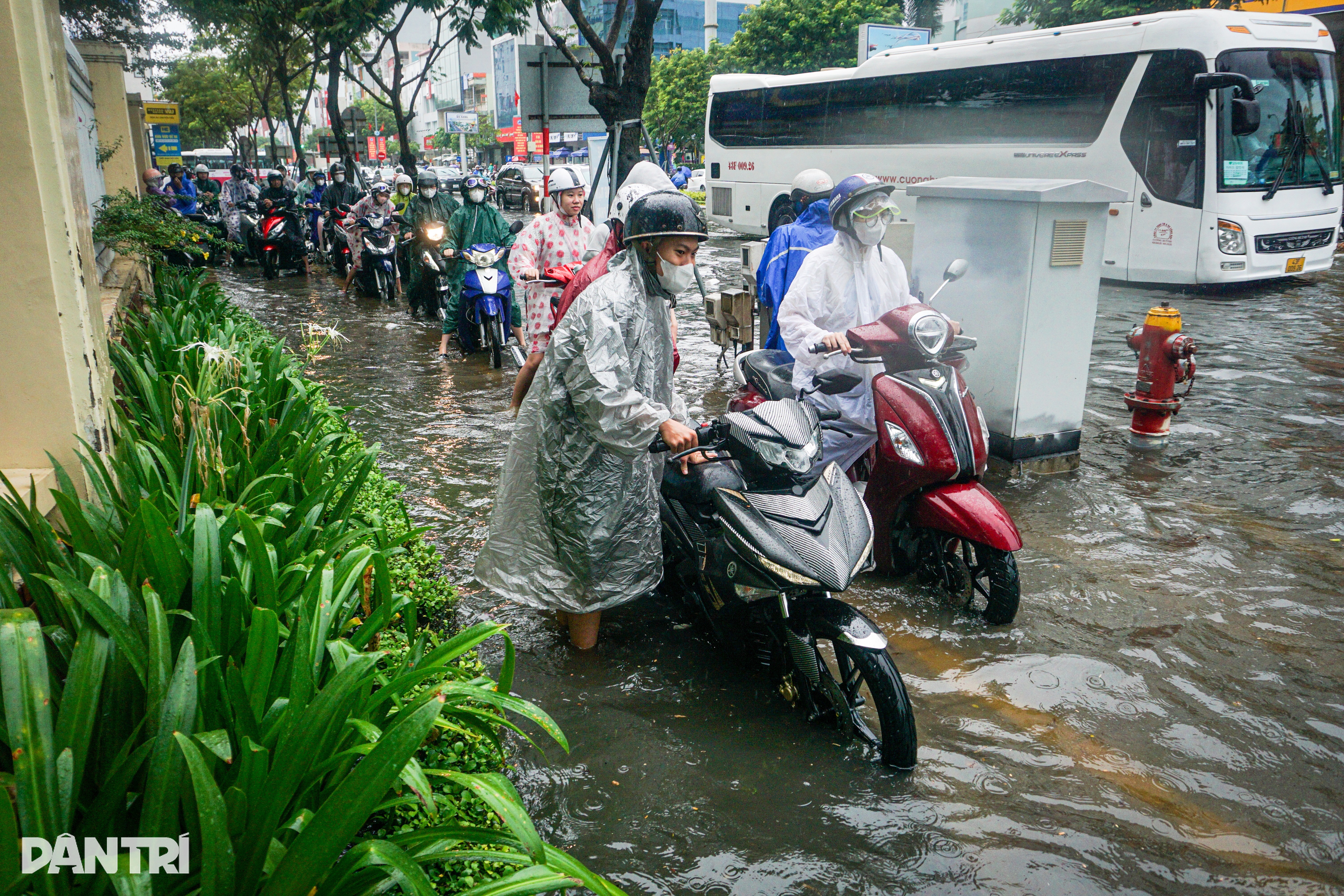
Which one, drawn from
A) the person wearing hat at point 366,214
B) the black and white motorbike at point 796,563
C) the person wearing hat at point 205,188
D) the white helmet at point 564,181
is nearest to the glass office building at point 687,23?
the person wearing hat at point 205,188

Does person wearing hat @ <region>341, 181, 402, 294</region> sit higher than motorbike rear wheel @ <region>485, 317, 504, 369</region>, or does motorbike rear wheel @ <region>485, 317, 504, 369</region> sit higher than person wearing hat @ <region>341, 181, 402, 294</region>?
person wearing hat @ <region>341, 181, 402, 294</region>

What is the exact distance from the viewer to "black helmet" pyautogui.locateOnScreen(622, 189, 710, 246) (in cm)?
317

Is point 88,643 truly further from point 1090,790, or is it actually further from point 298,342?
point 298,342

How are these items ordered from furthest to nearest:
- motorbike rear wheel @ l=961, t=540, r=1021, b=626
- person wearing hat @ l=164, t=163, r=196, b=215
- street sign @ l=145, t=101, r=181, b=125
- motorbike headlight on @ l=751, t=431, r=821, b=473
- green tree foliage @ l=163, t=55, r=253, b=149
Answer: green tree foliage @ l=163, t=55, r=253, b=149
street sign @ l=145, t=101, r=181, b=125
person wearing hat @ l=164, t=163, r=196, b=215
motorbike rear wheel @ l=961, t=540, r=1021, b=626
motorbike headlight on @ l=751, t=431, r=821, b=473

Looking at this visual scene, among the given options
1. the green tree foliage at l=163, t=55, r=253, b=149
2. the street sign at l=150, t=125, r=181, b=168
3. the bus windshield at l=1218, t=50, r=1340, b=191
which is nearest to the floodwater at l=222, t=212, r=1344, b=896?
the bus windshield at l=1218, t=50, r=1340, b=191

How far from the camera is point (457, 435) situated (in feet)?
21.5

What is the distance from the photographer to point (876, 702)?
2840mm

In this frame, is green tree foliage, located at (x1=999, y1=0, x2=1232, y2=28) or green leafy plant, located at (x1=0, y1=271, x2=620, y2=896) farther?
green tree foliage, located at (x1=999, y1=0, x2=1232, y2=28)

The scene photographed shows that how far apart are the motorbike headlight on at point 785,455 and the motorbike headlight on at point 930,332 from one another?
108 centimetres

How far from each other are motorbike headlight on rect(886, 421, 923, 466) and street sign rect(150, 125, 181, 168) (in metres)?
28.6

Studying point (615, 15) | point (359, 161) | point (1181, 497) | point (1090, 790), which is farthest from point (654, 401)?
point (359, 161)

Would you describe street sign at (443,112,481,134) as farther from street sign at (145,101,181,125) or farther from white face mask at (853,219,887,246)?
white face mask at (853,219,887,246)

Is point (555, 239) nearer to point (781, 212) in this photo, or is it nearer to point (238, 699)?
point (238, 699)

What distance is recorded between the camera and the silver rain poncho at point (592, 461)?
3.19m
